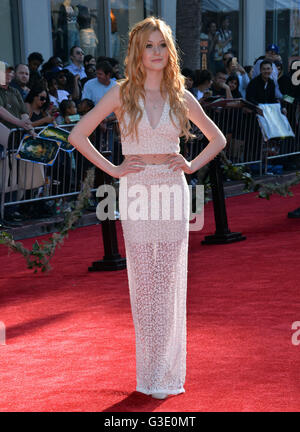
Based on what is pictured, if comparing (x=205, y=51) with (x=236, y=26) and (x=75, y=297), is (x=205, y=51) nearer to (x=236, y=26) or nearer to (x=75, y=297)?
(x=236, y=26)

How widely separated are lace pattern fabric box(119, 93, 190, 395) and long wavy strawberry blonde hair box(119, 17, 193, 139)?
159 mm

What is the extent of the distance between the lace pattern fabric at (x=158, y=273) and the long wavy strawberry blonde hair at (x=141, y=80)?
0.52 ft

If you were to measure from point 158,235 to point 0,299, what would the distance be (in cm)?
321

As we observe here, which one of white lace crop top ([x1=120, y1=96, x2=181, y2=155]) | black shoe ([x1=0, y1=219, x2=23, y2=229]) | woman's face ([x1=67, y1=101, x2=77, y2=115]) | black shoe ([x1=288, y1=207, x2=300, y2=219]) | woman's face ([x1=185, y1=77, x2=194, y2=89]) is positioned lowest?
black shoe ([x1=288, y1=207, x2=300, y2=219])

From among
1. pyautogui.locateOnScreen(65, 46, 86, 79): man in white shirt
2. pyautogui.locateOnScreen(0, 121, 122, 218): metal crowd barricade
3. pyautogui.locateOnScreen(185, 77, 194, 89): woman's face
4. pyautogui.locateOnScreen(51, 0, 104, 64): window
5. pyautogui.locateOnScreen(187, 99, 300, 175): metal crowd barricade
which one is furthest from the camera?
pyautogui.locateOnScreen(51, 0, 104, 64): window

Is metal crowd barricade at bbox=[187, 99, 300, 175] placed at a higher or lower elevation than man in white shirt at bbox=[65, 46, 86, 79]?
lower

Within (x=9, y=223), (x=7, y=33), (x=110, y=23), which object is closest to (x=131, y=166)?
(x=9, y=223)

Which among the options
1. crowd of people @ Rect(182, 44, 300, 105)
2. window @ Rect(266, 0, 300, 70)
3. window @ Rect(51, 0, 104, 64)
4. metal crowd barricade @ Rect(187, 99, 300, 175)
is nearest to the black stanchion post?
metal crowd barricade @ Rect(187, 99, 300, 175)

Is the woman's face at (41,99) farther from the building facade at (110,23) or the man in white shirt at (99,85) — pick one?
the building facade at (110,23)

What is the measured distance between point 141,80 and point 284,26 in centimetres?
2183

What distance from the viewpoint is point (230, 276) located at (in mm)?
7883

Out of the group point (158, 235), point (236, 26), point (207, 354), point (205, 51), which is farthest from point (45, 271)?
point (236, 26)

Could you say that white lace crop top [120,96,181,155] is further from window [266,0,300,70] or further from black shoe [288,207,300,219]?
window [266,0,300,70]

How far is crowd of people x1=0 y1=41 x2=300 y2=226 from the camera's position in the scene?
10672 mm
